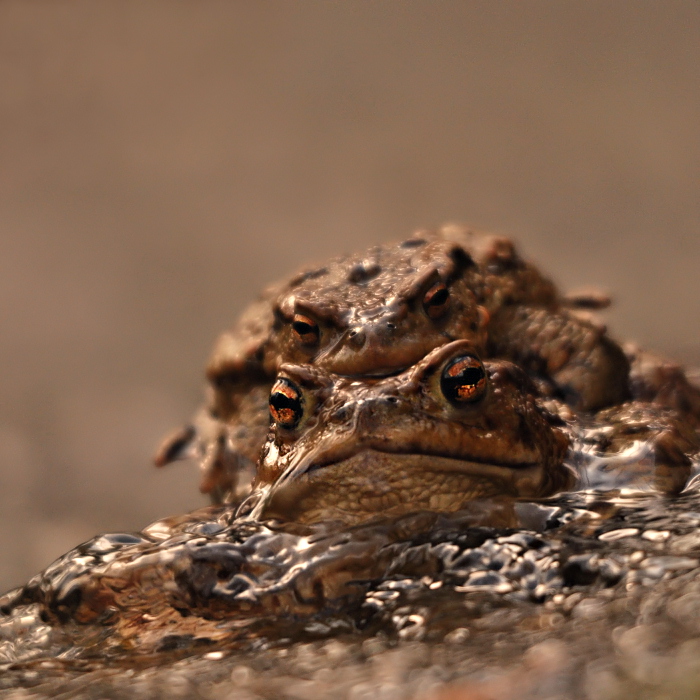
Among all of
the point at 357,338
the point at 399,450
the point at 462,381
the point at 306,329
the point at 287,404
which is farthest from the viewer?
the point at 306,329

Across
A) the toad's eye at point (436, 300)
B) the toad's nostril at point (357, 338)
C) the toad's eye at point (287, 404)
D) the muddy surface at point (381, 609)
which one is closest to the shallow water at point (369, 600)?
the muddy surface at point (381, 609)

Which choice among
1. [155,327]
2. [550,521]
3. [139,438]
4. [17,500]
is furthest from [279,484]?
[155,327]

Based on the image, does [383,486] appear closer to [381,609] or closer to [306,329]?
[381,609]

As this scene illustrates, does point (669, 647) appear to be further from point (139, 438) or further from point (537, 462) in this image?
point (139, 438)

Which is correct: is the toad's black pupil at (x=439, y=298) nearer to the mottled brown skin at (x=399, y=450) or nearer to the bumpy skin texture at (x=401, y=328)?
the bumpy skin texture at (x=401, y=328)

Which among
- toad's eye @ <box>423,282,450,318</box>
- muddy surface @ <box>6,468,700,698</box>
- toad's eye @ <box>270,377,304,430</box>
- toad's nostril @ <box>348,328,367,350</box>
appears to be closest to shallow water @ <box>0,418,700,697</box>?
muddy surface @ <box>6,468,700,698</box>

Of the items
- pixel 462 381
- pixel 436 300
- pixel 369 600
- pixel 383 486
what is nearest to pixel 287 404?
pixel 383 486
